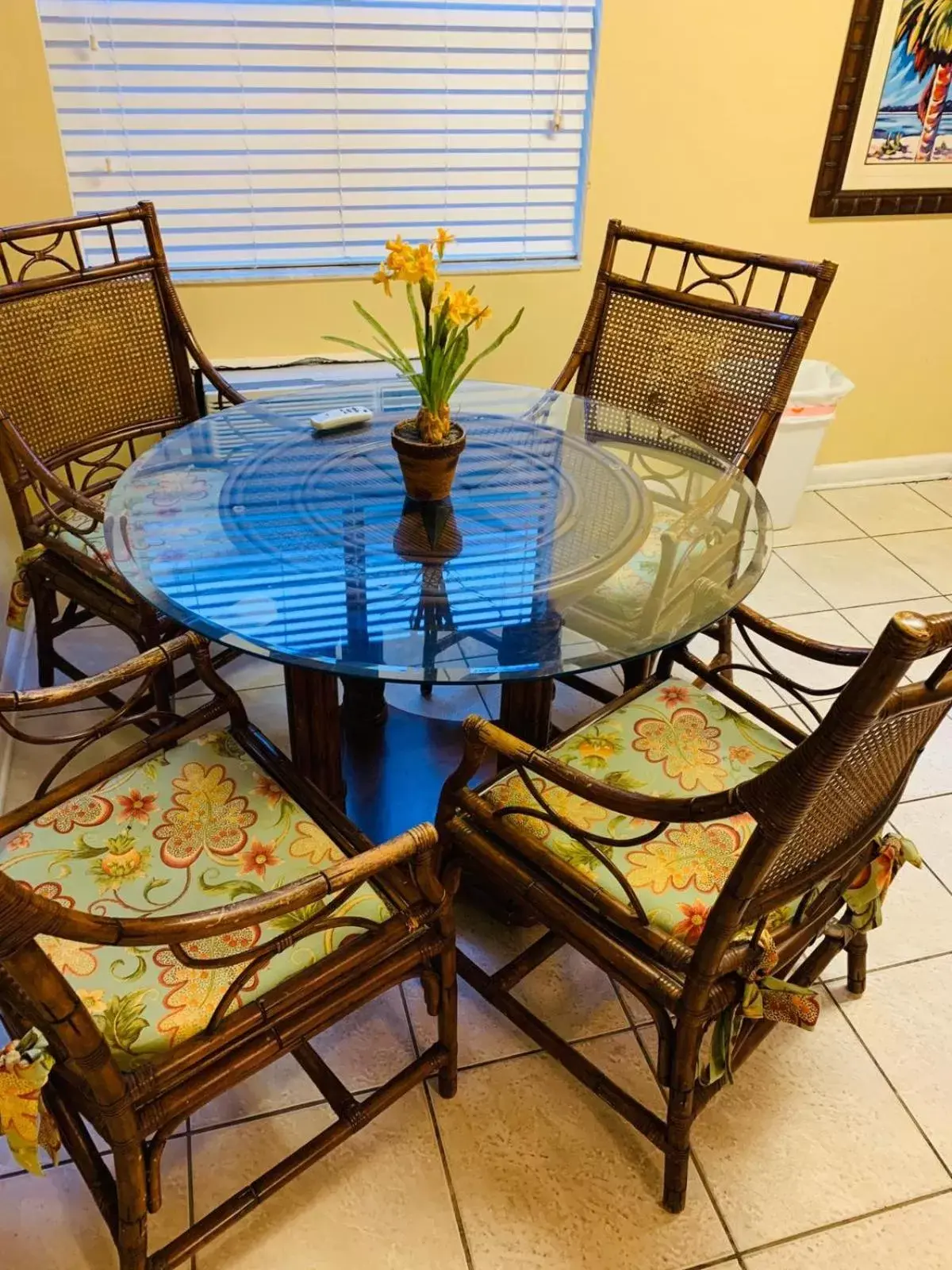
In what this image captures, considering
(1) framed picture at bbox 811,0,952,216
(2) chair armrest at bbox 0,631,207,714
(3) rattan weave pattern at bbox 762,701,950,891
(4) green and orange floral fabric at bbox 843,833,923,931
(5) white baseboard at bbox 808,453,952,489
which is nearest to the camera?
(3) rattan weave pattern at bbox 762,701,950,891

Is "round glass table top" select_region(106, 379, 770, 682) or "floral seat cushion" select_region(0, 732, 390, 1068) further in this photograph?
"round glass table top" select_region(106, 379, 770, 682)

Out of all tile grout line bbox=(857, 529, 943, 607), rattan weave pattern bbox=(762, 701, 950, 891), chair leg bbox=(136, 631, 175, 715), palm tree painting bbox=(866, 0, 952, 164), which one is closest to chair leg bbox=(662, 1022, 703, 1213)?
rattan weave pattern bbox=(762, 701, 950, 891)

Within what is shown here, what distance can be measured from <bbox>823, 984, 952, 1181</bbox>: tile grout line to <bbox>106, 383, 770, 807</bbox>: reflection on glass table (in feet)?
2.32

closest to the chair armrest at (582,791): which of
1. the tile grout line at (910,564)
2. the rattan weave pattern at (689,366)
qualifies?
the rattan weave pattern at (689,366)

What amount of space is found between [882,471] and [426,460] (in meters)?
2.48

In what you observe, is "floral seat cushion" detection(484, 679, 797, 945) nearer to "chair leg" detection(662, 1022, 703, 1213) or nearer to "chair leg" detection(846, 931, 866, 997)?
"chair leg" detection(662, 1022, 703, 1213)

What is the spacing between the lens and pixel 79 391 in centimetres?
207

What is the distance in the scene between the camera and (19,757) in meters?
2.08

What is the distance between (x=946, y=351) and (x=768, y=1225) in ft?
9.62

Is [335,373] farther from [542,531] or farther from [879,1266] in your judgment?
[879,1266]

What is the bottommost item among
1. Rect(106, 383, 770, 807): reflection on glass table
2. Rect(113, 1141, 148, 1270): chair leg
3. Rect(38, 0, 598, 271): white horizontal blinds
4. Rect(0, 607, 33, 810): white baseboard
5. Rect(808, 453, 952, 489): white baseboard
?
Rect(0, 607, 33, 810): white baseboard

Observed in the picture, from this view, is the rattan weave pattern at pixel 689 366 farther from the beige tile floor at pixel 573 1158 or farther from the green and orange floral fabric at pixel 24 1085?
the green and orange floral fabric at pixel 24 1085

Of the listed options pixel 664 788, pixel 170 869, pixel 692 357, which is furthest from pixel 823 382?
pixel 170 869

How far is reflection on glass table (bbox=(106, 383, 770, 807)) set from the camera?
1.30m
